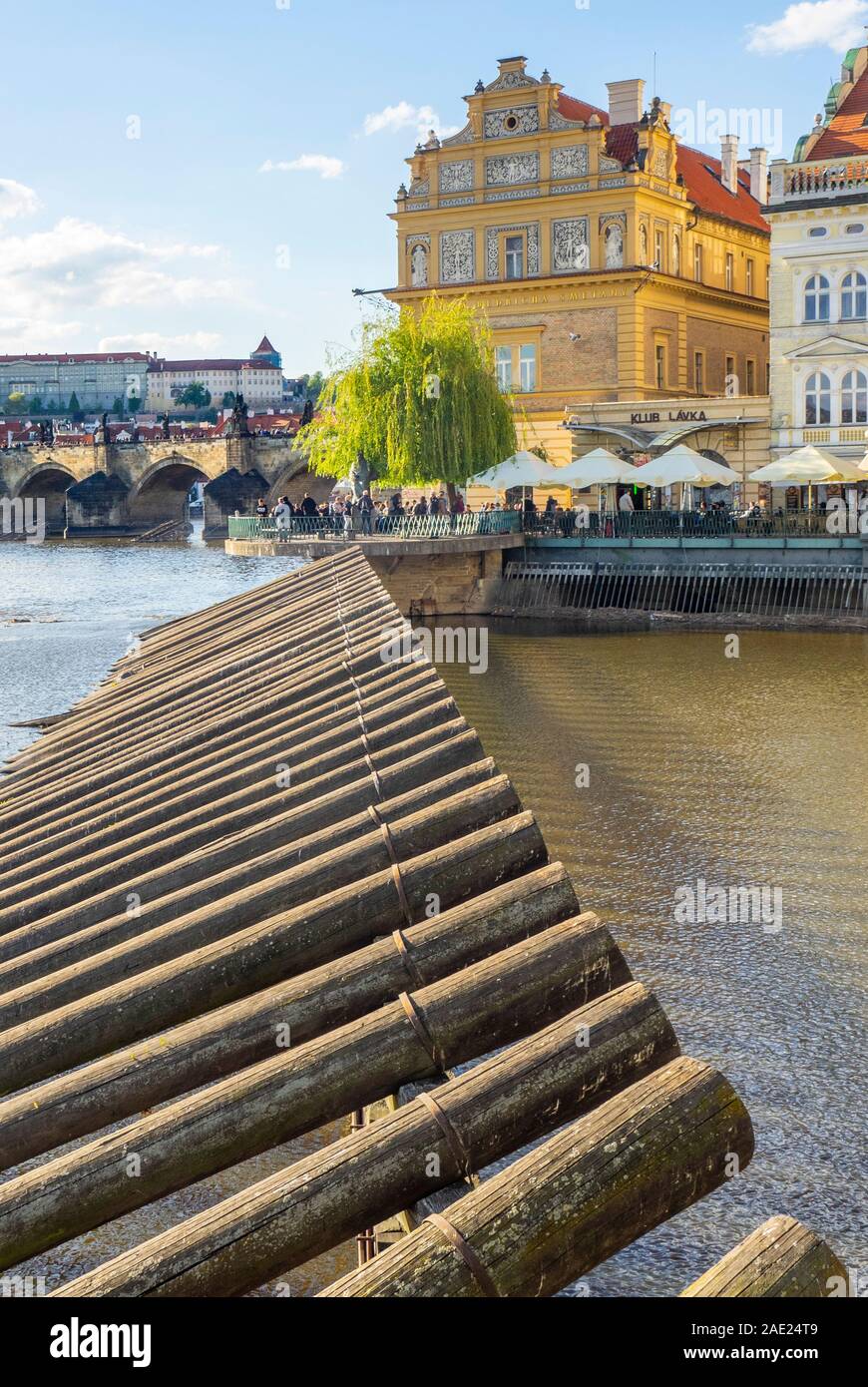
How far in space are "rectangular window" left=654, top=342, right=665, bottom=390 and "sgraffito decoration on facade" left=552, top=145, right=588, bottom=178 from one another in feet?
21.3

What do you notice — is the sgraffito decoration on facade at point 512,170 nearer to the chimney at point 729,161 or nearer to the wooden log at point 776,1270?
the chimney at point 729,161

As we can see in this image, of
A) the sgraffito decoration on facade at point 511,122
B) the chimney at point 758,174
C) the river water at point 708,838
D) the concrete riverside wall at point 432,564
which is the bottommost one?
the river water at point 708,838

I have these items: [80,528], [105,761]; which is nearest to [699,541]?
[105,761]

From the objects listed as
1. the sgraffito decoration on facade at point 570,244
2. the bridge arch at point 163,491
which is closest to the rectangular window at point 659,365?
the sgraffito decoration on facade at point 570,244

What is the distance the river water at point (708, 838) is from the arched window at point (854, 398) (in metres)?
11.0

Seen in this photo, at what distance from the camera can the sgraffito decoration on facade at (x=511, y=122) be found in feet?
178

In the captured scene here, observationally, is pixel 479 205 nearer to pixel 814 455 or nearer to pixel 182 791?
pixel 814 455

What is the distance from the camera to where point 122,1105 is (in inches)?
226

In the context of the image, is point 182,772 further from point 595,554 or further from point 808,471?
point 595,554

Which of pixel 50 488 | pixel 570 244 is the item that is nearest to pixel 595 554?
pixel 570 244

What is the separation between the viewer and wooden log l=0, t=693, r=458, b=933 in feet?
27.5

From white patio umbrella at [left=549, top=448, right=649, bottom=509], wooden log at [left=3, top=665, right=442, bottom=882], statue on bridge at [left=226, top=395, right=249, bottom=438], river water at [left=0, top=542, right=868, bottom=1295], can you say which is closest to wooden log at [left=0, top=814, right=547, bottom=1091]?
river water at [left=0, top=542, right=868, bottom=1295]

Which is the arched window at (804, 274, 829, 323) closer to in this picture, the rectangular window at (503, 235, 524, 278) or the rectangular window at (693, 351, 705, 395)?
the rectangular window at (693, 351, 705, 395)

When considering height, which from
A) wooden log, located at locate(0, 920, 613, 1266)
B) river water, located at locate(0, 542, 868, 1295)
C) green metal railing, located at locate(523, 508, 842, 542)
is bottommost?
river water, located at locate(0, 542, 868, 1295)
